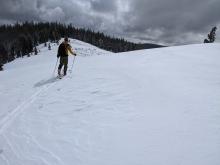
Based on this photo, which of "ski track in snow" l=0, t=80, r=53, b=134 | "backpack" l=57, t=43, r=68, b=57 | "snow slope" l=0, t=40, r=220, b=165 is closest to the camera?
"snow slope" l=0, t=40, r=220, b=165

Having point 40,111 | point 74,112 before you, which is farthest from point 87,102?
point 40,111

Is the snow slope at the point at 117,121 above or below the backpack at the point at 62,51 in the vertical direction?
below

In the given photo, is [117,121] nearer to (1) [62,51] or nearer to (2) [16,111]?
(2) [16,111]

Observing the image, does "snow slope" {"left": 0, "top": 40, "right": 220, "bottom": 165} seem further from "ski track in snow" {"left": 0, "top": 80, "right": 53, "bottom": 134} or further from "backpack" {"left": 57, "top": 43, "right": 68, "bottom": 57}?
"backpack" {"left": 57, "top": 43, "right": 68, "bottom": 57}

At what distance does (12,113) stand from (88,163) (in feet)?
A: 16.5

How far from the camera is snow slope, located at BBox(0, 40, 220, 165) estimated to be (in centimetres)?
537

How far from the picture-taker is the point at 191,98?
27.3 ft

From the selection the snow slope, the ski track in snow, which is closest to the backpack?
the snow slope

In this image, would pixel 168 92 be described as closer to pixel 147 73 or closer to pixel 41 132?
pixel 147 73

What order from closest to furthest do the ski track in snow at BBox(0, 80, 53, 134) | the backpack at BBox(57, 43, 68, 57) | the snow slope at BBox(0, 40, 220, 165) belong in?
the snow slope at BBox(0, 40, 220, 165), the ski track in snow at BBox(0, 80, 53, 134), the backpack at BBox(57, 43, 68, 57)

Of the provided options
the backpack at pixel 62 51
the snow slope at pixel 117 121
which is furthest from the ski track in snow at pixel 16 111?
the backpack at pixel 62 51

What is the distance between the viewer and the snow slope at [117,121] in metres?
5.37

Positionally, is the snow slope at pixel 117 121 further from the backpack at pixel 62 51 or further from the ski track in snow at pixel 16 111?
the backpack at pixel 62 51

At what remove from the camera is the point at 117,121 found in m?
7.12
